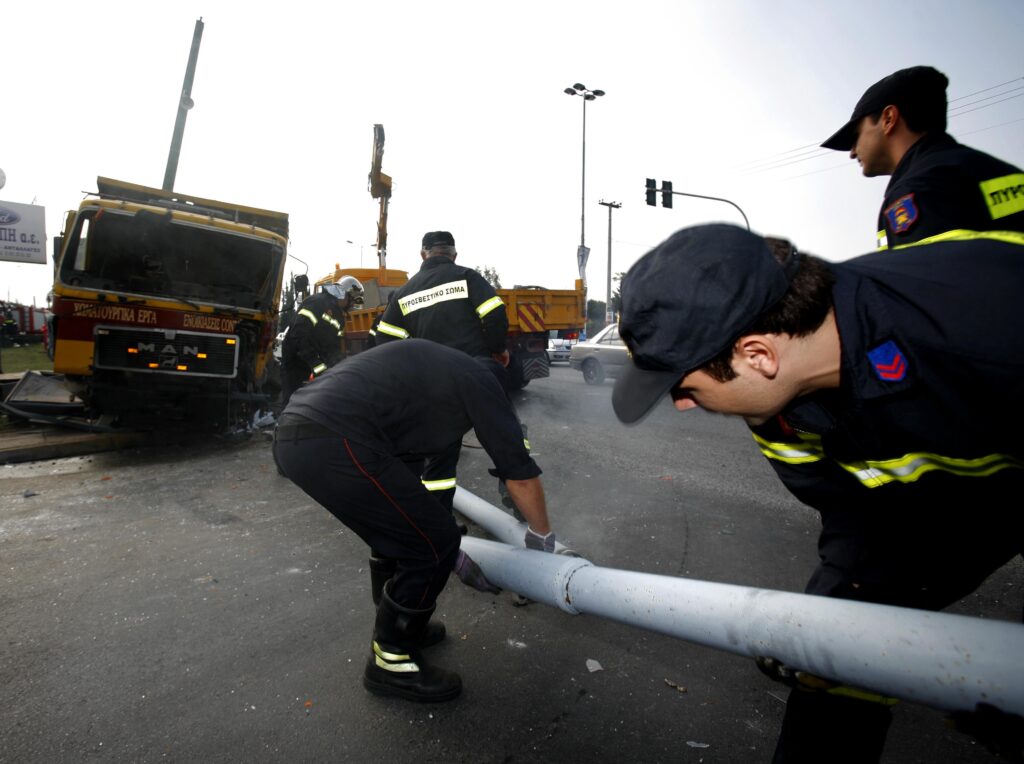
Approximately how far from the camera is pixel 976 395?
928mm

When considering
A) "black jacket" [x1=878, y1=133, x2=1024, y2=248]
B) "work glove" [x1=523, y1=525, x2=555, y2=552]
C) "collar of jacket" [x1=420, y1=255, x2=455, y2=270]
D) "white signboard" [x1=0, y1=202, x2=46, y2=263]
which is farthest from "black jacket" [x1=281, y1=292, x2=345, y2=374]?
"white signboard" [x1=0, y1=202, x2=46, y2=263]

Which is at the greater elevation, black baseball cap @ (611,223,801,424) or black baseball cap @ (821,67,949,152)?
black baseball cap @ (821,67,949,152)

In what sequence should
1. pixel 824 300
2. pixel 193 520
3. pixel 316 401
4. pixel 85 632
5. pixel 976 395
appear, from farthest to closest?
pixel 193 520, pixel 85 632, pixel 316 401, pixel 824 300, pixel 976 395

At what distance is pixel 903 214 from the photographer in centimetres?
177

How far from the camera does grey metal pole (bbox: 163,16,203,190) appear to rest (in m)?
13.3

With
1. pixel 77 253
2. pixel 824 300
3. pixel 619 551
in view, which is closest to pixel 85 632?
pixel 619 551

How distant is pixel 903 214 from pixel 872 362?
1.03m

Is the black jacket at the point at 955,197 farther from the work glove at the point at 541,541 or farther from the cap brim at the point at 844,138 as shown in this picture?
the work glove at the point at 541,541

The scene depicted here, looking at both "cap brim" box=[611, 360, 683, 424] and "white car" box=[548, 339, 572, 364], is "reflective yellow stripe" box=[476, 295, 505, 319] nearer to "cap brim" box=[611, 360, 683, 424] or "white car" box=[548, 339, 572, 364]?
"cap brim" box=[611, 360, 683, 424]

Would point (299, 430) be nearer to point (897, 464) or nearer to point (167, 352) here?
point (897, 464)

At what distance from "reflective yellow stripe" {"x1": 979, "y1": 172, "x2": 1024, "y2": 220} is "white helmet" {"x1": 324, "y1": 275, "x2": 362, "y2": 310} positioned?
525cm

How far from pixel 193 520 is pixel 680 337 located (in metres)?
4.07

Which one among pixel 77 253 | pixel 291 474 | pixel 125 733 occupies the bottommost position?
pixel 125 733

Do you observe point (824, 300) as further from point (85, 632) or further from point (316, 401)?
point (85, 632)
